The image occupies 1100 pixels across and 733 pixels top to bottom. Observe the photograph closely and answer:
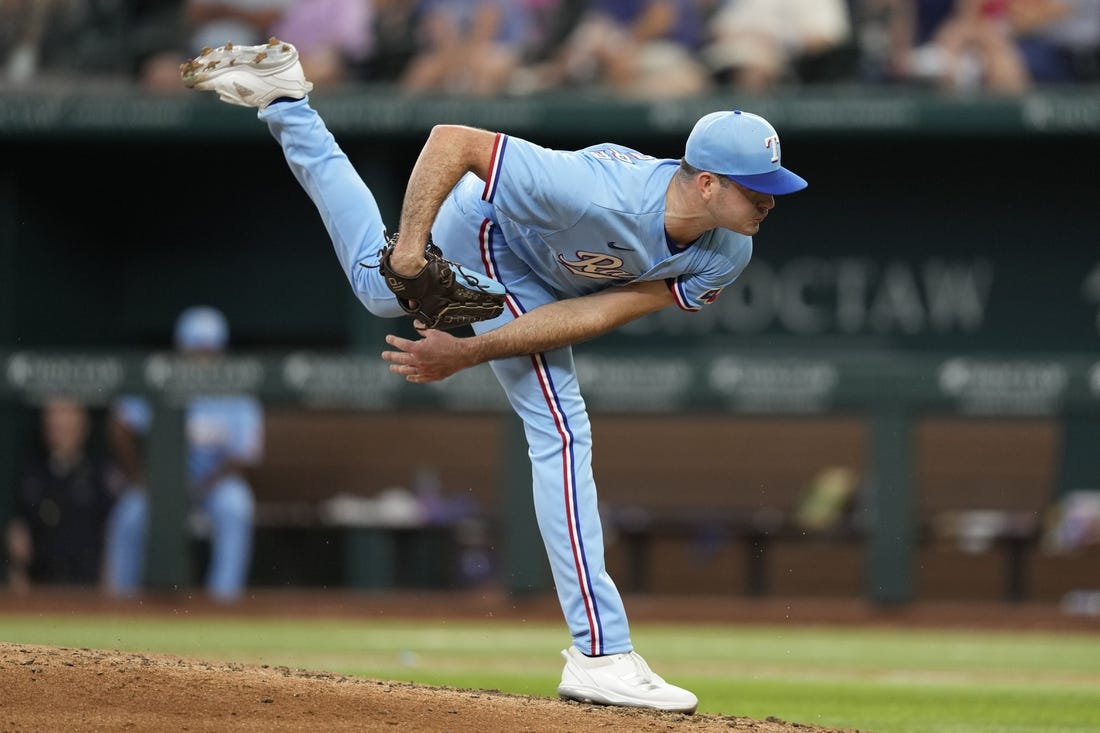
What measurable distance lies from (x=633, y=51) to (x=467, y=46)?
1.17 m

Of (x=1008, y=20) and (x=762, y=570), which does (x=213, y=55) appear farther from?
(x=1008, y=20)

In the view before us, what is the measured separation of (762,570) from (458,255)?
6523 millimetres

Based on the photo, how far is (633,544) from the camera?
1117 centimetres

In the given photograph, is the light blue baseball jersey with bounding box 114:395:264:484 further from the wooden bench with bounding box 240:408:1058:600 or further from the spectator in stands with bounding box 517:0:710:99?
the spectator in stands with bounding box 517:0:710:99

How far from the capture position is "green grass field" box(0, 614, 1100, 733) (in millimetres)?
5676

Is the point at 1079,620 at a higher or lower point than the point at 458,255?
lower

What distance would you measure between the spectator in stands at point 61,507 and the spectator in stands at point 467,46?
3.26 metres

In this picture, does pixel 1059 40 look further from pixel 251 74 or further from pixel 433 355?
pixel 433 355

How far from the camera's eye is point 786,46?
458 inches

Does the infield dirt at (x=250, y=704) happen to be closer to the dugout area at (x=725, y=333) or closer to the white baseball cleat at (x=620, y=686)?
the white baseball cleat at (x=620, y=686)

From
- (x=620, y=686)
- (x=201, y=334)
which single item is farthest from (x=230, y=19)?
(x=620, y=686)

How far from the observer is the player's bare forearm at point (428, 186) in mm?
Answer: 4285

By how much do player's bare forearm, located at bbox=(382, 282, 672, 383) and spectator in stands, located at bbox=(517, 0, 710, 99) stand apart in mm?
7243

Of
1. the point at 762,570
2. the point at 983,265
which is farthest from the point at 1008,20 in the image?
the point at 762,570
